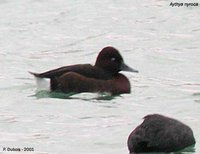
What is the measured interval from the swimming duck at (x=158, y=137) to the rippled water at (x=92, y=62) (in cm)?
21

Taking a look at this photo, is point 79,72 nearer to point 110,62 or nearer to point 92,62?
point 110,62

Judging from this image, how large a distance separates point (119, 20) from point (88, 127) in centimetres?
822

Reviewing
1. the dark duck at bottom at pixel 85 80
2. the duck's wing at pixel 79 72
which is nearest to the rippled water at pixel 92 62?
the dark duck at bottom at pixel 85 80

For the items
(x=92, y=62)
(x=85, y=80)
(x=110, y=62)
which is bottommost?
(x=92, y=62)

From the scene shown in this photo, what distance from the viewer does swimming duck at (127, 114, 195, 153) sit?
10469 millimetres

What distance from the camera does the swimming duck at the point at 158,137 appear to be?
10469mm

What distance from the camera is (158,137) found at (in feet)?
34.6

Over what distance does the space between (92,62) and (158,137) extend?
6234 millimetres

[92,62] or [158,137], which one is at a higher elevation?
[158,137]

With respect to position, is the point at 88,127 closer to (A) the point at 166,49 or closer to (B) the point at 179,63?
(B) the point at 179,63

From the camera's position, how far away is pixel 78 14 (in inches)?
806

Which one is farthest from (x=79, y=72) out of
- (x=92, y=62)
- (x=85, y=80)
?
(x=92, y=62)

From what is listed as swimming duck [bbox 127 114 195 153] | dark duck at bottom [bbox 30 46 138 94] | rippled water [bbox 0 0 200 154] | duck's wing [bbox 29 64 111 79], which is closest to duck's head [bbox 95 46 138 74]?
dark duck at bottom [bbox 30 46 138 94]

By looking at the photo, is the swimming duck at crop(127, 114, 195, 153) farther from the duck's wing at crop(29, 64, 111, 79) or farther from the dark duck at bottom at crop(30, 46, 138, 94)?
the duck's wing at crop(29, 64, 111, 79)
